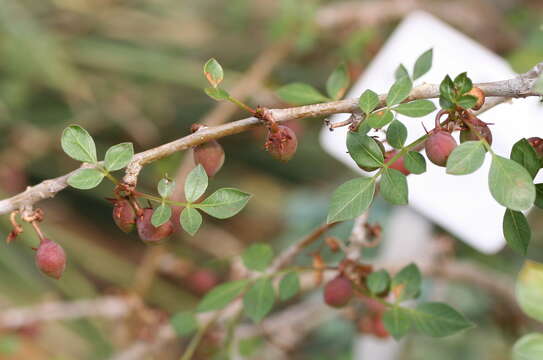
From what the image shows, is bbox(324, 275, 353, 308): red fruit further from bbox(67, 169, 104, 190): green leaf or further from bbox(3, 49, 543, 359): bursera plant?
bbox(67, 169, 104, 190): green leaf

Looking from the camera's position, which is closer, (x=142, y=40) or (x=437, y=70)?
(x=437, y=70)

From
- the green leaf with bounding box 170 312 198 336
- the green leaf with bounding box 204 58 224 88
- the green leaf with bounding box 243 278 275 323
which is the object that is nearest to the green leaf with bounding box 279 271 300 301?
the green leaf with bounding box 243 278 275 323

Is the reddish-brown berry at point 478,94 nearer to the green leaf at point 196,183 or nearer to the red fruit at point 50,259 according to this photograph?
the green leaf at point 196,183

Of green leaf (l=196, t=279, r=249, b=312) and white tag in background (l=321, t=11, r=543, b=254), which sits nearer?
green leaf (l=196, t=279, r=249, b=312)

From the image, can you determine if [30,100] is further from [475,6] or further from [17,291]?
[475,6]

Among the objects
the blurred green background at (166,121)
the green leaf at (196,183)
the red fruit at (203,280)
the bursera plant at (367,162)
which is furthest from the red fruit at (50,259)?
the red fruit at (203,280)

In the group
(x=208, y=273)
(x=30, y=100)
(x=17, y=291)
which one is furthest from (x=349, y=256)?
(x=30, y=100)
